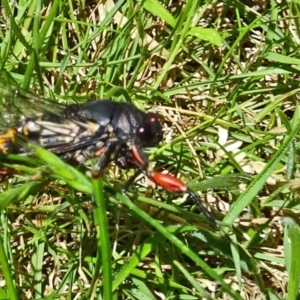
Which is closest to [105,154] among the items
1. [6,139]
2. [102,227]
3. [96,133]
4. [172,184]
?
[96,133]

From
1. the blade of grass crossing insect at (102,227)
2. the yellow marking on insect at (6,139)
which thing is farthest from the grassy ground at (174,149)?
the blade of grass crossing insect at (102,227)

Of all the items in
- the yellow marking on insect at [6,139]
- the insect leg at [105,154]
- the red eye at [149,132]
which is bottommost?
the yellow marking on insect at [6,139]

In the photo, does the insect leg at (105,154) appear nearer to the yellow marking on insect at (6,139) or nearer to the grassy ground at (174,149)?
the grassy ground at (174,149)

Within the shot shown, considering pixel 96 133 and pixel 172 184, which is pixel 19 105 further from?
pixel 172 184

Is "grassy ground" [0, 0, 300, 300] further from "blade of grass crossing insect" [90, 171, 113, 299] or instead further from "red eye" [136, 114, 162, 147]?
"blade of grass crossing insect" [90, 171, 113, 299]

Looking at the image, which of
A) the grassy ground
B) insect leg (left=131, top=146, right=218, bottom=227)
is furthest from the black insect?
the grassy ground

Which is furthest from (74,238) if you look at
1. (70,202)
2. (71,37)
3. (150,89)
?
(71,37)
